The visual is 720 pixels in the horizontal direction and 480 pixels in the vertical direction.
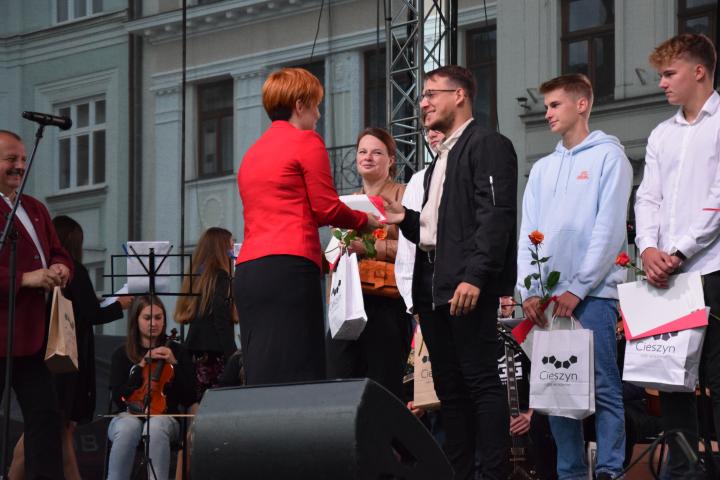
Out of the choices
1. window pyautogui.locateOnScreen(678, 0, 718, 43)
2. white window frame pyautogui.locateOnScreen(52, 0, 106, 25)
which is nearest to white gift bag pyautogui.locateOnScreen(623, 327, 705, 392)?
window pyautogui.locateOnScreen(678, 0, 718, 43)

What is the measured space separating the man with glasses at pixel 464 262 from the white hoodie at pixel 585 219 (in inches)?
22.8

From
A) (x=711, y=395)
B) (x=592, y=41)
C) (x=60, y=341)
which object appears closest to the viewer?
(x=711, y=395)

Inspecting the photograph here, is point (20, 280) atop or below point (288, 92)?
below

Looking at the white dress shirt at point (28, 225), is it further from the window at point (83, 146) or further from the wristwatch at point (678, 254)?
the window at point (83, 146)

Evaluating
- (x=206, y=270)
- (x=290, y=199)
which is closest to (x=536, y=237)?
(x=290, y=199)

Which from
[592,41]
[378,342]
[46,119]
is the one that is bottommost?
[378,342]

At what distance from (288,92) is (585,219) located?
1.45 metres

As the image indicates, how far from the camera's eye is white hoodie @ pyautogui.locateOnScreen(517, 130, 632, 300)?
5.28 metres

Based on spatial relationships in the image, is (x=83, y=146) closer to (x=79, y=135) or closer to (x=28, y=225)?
(x=79, y=135)

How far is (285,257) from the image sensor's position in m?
4.67

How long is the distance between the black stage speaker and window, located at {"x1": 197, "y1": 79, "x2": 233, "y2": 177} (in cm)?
1014

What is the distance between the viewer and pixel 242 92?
1341cm

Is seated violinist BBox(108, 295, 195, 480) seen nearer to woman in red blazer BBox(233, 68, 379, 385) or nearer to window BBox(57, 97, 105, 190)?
woman in red blazer BBox(233, 68, 379, 385)

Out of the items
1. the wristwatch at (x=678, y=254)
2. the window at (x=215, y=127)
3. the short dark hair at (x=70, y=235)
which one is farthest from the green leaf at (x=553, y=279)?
the window at (x=215, y=127)
